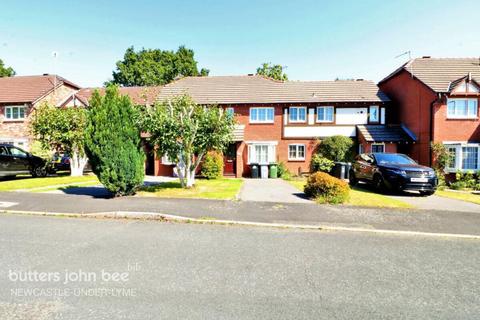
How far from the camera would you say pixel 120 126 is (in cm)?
991

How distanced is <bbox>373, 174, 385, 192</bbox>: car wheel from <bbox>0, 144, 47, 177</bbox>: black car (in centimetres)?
1925

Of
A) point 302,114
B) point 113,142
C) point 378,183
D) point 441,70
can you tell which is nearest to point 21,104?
point 113,142

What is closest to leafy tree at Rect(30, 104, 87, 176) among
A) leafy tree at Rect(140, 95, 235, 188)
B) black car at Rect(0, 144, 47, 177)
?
black car at Rect(0, 144, 47, 177)

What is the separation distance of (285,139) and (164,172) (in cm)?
953

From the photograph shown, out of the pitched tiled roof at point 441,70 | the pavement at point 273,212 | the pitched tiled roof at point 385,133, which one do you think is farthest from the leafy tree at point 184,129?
the pitched tiled roof at point 441,70

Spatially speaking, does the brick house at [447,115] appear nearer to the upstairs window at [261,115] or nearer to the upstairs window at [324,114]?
the upstairs window at [324,114]

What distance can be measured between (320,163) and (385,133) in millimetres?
5203

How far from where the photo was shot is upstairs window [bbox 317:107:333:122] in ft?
68.8

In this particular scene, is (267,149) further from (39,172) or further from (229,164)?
(39,172)

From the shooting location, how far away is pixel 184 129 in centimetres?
1164

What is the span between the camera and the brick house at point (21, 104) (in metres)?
23.9

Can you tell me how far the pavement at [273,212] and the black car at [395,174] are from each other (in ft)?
9.97

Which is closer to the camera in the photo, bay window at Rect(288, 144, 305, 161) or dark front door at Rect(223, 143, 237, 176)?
dark front door at Rect(223, 143, 237, 176)

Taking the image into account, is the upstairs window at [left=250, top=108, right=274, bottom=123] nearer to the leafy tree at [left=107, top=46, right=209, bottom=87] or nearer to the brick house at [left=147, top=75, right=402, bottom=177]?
the brick house at [left=147, top=75, right=402, bottom=177]
